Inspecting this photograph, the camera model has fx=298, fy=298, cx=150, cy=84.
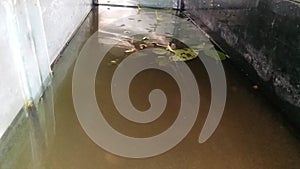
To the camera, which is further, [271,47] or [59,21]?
[59,21]

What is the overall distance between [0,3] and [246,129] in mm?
1733

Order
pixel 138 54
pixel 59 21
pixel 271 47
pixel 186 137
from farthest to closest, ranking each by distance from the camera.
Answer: pixel 138 54 < pixel 59 21 < pixel 271 47 < pixel 186 137

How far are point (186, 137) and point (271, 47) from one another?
1.04 meters

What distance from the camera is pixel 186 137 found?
194cm

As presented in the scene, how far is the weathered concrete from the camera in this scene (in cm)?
204

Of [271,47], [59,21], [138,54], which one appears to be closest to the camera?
[271,47]

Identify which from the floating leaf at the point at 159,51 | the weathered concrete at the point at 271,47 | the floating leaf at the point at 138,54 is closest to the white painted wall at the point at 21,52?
the floating leaf at the point at 138,54

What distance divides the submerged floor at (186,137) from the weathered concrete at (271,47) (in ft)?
0.37

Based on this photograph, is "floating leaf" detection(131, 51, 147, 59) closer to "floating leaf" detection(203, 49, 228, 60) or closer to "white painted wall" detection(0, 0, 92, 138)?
"floating leaf" detection(203, 49, 228, 60)

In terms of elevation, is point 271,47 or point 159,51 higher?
point 271,47

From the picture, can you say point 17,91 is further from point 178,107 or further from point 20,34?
point 178,107

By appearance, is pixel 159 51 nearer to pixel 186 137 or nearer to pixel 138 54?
pixel 138 54

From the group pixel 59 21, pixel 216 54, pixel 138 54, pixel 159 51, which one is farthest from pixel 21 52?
pixel 216 54

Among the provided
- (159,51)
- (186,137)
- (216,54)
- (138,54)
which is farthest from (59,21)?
(186,137)
